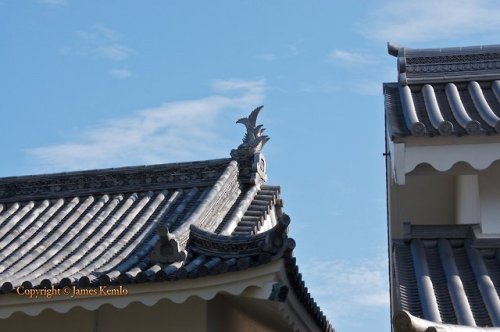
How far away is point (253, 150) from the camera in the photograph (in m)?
12.8

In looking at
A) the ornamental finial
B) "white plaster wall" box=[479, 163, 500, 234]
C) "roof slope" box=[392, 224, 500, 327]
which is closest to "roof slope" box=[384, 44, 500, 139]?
"white plaster wall" box=[479, 163, 500, 234]

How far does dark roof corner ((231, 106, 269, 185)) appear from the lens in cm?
1272

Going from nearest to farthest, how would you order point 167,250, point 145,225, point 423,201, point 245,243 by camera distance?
point 245,243
point 167,250
point 423,201
point 145,225

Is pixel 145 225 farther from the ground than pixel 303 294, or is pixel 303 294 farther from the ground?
pixel 145 225

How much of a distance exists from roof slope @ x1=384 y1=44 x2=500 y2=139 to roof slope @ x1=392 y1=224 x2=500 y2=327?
0.81m

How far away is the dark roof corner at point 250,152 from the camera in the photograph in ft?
41.7

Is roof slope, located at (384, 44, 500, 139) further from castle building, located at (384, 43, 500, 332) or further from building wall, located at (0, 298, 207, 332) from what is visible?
building wall, located at (0, 298, 207, 332)

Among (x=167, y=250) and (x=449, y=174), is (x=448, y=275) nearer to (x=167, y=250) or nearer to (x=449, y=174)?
(x=449, y=174)

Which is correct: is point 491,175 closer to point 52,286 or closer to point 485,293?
point 485,293

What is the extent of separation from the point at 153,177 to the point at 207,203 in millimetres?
1680

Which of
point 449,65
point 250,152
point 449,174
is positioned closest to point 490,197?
point 449,174

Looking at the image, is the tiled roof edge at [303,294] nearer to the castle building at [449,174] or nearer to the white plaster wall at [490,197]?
the castle building at [449,174]

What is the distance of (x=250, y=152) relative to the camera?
12.8 metres

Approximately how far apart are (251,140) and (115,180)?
6.41 feet
